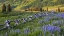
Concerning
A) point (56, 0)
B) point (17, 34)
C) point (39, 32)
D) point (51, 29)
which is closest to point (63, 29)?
point (51, 29)

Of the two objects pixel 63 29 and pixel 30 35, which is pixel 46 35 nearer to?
pixel 30 35

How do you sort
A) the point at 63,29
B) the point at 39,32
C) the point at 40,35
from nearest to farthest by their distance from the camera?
1. the point at 40,35
2. the point at 39,32
3. the point at 63,29

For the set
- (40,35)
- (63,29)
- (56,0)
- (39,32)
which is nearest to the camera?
(40,35)

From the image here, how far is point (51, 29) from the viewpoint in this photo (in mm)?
8047

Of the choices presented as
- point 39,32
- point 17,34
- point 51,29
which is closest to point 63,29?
point 51,29

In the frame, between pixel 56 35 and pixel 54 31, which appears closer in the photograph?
pixel 56 35

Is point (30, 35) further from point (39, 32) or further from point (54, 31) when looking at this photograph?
point (54, 31)

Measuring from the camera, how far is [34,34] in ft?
25.0

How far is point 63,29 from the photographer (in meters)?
8.70

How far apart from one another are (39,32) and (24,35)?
63 centimetres

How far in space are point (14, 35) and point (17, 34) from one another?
126 millimetres

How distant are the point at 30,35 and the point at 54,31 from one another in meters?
1.01

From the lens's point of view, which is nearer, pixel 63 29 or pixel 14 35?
pixel 14 35

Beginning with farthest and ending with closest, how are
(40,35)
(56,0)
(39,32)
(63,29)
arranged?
(56,0) → (63,29) → (39,32) → (40,35)
